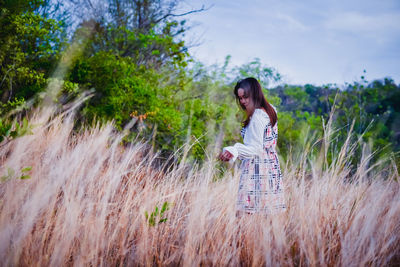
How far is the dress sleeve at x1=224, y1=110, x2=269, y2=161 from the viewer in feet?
6.82

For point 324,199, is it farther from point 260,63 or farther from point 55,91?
point 260,63

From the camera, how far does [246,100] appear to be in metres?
2.36

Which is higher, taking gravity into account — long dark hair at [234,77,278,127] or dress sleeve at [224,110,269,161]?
long dark hair at [234,77,278,127]

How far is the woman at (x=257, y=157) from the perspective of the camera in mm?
2115

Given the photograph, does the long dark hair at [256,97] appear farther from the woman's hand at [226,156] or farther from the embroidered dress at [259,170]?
the woman's hand at [226,156]

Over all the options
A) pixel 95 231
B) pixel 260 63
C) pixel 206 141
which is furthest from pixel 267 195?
pixel 260 63

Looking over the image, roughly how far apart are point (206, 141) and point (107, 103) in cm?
210

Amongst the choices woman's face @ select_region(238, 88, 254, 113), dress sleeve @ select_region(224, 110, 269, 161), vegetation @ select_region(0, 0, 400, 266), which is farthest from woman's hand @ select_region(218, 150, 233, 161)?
woman's face @ select_region(238, 88, 254, 113)

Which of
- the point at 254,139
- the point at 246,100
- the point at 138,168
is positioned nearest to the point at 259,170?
the point at 254,139

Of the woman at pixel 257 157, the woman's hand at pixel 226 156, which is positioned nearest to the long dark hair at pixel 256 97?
the woman at pixel 257 157

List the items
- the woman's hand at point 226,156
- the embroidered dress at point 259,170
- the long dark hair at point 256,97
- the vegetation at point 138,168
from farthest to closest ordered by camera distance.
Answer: the long dark hair at point 256,97 → the embroidered dress at point 259,170 → the woman's hand at point 226,156 → the vegetation at point 138,168

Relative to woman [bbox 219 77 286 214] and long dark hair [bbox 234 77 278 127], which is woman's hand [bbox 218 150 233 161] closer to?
woman [bbox 219 77 286 214]

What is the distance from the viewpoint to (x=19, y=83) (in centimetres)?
383

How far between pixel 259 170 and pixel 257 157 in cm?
12
